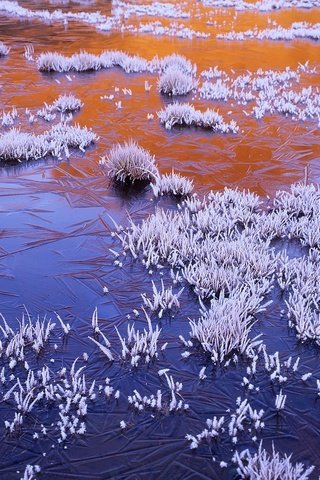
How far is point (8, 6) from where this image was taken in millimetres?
24969

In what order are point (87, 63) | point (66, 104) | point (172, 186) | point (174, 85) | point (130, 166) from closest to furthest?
1. point (172, 186)
2. point (130, 166)
3. point (66, 104)
4. point (174, 85)
5. point (87, 63)

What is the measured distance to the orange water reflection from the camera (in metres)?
7.36

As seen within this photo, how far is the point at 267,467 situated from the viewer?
8.69ft

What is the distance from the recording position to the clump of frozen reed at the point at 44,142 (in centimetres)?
746

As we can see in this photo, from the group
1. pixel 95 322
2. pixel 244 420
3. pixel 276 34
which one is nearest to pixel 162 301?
pixel 95 322

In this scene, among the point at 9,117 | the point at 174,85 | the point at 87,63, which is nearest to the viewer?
the point at 9,117

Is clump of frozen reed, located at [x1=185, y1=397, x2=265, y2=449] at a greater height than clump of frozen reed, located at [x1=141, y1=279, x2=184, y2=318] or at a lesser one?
lesser

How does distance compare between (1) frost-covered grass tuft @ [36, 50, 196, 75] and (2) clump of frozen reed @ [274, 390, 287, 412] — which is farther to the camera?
(1) frost-covered grass tuft @ [36, 50, 196, 75]

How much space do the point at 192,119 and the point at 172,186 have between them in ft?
11.0

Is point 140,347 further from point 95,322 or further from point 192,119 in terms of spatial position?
point 192,119

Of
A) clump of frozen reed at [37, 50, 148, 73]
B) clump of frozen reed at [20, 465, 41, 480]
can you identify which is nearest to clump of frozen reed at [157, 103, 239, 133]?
clump of frozen reed at [37, 50, 148, 73]

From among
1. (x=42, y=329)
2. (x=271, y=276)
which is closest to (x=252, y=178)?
(x=271, y=276)

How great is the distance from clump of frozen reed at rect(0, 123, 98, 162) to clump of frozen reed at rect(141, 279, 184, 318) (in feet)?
13.3

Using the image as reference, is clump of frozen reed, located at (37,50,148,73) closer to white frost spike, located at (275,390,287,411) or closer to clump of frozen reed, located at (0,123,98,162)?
clump of frozen reed, located at (0,123,98,162)
